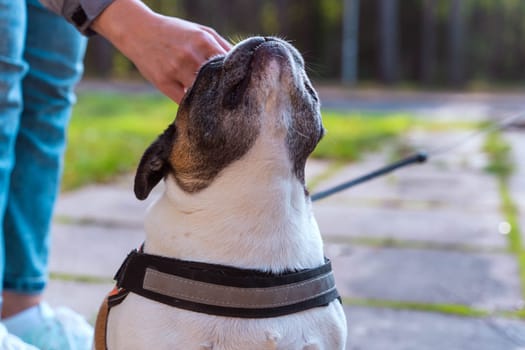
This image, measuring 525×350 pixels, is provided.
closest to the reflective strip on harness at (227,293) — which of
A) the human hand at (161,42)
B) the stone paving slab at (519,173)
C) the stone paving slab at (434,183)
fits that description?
the human hand at (161,42)

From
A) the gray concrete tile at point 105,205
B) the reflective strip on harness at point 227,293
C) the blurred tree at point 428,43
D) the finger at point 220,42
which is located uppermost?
the finger at point 220,42

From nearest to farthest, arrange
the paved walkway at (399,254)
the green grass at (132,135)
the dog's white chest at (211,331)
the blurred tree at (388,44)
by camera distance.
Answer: the dog's white chest at (211,331) < the paved walkway at (399,254) < the green grass at (132,135) < the blurred tree at (388,44)

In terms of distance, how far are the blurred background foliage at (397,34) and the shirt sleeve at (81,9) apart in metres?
19.8

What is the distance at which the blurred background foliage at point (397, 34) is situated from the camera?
73.8 feet

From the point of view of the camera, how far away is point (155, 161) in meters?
2.04

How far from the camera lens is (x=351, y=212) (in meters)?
4.81

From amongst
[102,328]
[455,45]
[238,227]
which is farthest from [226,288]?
[455,45]

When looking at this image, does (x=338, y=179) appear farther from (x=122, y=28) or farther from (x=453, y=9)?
(x=453, y=9)

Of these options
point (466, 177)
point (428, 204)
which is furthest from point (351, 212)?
point (466, 177)

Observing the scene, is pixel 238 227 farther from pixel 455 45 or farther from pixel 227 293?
pixel 455 45

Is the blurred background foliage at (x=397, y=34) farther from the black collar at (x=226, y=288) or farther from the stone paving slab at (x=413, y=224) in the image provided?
the black collar at (x=226, y=288)

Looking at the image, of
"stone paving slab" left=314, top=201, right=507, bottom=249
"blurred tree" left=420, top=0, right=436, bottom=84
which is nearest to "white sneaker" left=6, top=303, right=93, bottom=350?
"stone paving slab" left=314, top=201, right=507, bottom=249

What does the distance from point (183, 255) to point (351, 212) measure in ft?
9.97

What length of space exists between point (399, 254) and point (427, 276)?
35cm
